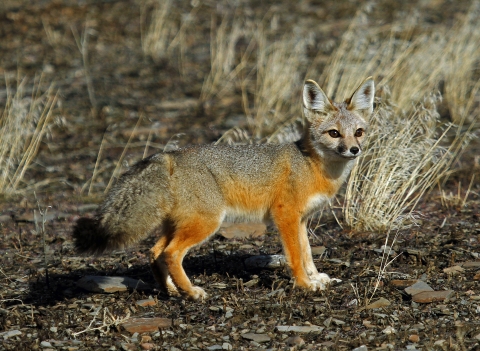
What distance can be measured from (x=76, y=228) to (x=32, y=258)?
1904 mm

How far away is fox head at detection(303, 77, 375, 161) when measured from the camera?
19.0 feet

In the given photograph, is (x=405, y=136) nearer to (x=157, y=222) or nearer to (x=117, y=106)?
(x=157, y=222)

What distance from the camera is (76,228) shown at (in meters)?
5.06

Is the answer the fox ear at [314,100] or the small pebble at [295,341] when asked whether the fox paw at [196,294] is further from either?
the fox ear at [314,100]

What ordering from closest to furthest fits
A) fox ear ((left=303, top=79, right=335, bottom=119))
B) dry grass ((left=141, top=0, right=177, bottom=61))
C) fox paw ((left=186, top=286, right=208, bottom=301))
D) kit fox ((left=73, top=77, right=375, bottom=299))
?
1. kit fox ((left=73, top=77, right=375, bottom=299))
2. fox paw ((left=186, top=286, right=208, bottom=301))
3. fox ear ((left=303, top=79, right=335, bottom=119))
4. dry grass ((left=141, top=0, right=177, bottom=61))

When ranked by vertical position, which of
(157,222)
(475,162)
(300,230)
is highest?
A: (157,222)

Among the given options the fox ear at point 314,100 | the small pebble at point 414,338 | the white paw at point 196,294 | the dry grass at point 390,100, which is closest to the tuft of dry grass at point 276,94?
the dry grass at point 390,100

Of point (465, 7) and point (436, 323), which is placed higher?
point (465, 7)

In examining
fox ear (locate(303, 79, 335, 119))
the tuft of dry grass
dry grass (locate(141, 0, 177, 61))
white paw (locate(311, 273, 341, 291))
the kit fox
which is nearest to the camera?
the kit fox

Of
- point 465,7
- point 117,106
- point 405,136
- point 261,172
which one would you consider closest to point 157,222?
point 261,172

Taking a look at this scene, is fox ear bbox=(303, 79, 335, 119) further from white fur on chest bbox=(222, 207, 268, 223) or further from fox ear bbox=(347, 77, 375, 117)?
white fur on chest bbox=(222, 207, 268, 223)

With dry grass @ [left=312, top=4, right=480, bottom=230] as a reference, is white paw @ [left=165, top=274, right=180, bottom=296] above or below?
below

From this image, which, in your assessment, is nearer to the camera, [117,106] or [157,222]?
[157,222]

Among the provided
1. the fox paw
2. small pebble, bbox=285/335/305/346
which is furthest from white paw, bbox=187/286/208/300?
small pebble, bbox=285/335/305/346
